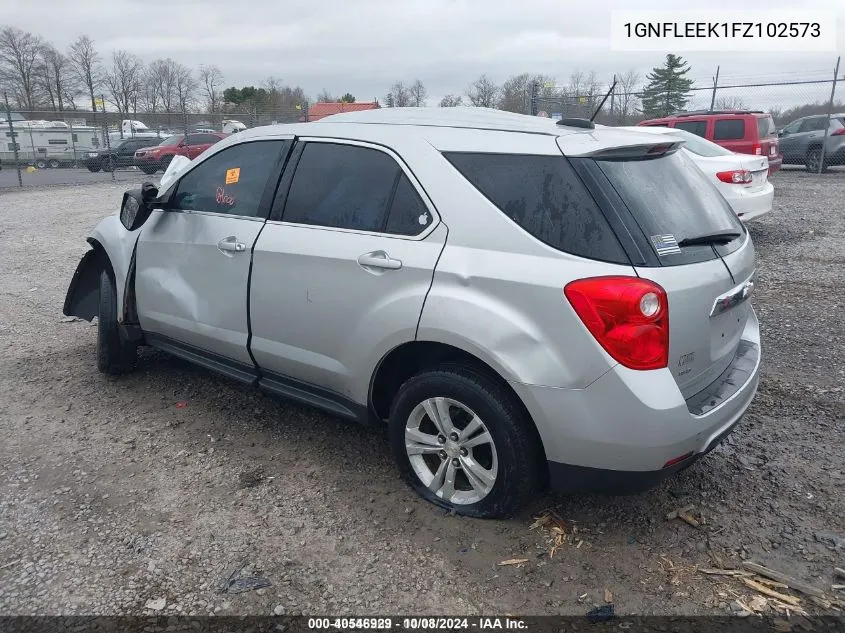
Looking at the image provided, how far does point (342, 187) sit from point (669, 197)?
4.94ft

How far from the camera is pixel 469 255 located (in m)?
2.71

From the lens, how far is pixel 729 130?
13633 millimetres

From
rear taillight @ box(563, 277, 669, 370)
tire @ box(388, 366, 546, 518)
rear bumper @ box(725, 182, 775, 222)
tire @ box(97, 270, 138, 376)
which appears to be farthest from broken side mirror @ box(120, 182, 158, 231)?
rear bumper @ box(725, 182, 775, 222)

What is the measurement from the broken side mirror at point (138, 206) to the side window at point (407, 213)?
1.87 m

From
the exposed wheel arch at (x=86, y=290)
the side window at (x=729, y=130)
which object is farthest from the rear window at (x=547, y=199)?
the side window at (x=729, y=130)

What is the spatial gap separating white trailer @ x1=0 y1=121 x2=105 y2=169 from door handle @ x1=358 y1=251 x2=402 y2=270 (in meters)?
31.7

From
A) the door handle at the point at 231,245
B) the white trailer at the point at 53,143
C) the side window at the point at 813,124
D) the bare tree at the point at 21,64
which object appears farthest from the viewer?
the bare tree at the point at 21,64

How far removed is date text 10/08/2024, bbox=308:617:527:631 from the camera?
93.5 inches

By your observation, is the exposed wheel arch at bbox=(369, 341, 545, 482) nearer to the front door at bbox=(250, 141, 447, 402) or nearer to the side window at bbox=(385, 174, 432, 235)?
the front door at bbox=(250, 141, 447, 402)

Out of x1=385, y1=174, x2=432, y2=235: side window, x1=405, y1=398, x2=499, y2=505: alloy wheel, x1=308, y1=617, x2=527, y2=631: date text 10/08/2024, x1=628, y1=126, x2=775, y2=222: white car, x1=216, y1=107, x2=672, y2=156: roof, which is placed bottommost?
x1=308, y1=617, x2=527, y2=631: date text 10/08/2024

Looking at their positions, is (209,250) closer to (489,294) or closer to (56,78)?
(489,294)

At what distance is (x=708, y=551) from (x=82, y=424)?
342 centimetres

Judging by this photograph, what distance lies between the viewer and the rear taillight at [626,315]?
241cm

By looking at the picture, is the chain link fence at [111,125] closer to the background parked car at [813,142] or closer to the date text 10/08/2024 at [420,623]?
the background parked car at [813,142]
